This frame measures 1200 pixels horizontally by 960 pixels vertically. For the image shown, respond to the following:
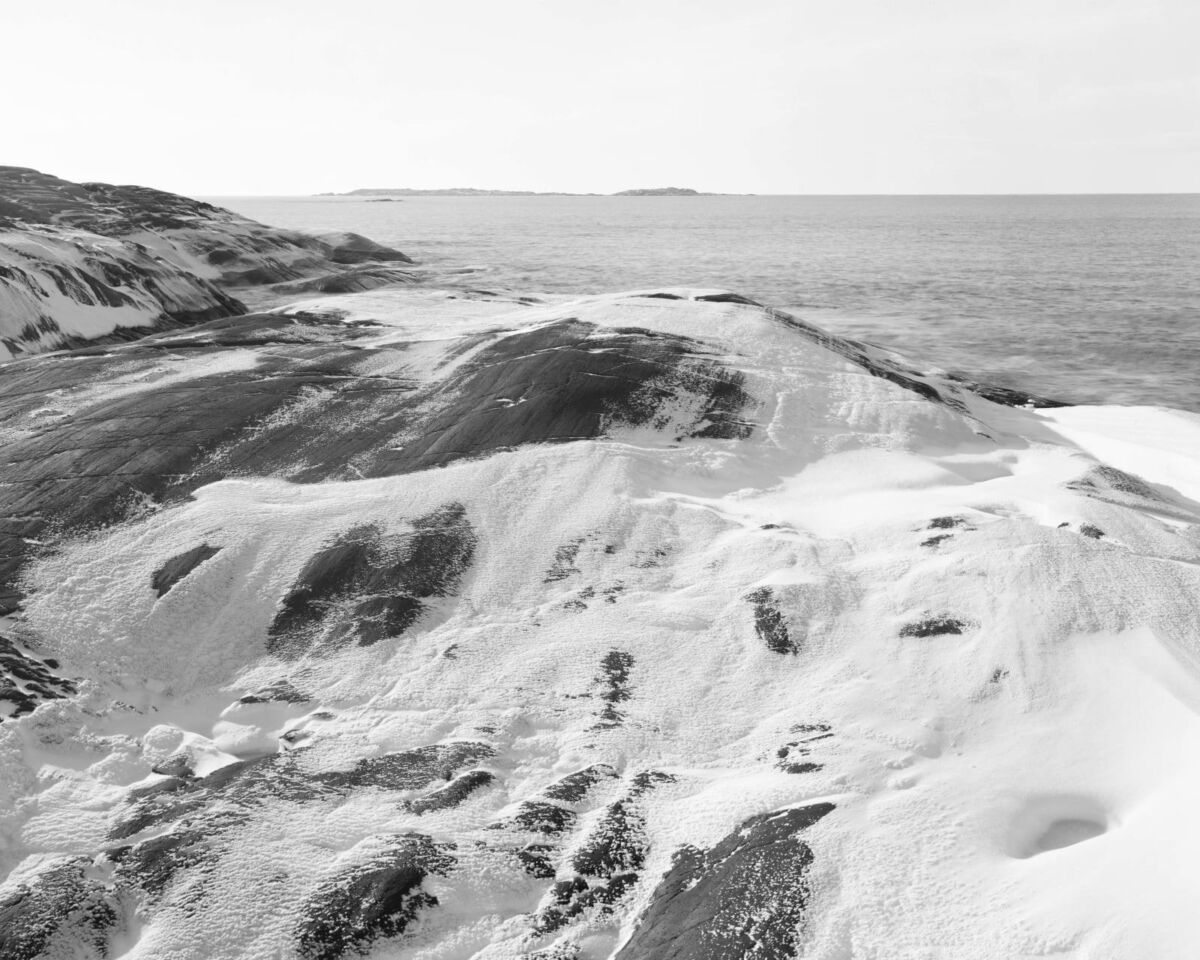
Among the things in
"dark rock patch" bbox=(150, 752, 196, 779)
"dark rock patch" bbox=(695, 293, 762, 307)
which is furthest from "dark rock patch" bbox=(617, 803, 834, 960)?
"dark rock patch" bbox=(695, 293, 762, 307)

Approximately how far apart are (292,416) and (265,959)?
687 centimetres

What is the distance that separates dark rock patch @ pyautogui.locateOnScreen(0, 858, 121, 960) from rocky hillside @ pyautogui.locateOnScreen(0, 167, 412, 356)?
43.7 ft

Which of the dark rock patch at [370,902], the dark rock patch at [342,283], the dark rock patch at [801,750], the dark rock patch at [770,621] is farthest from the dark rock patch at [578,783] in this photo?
the dark rock patch at [342,283]

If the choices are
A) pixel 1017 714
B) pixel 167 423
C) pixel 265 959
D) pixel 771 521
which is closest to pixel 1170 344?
pixel 771 521

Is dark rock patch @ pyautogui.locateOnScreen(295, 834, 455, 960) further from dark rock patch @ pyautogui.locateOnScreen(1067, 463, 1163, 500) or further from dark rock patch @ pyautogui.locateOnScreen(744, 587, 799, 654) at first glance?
dark rock patch @ pyautogui.locateOnScreen(1067, 463, 1163, 500)

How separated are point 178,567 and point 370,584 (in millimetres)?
1626

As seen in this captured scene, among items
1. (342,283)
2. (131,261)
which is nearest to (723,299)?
(131,261)

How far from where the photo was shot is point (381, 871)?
4754 millimetres

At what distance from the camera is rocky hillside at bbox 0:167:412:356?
17.0 meters

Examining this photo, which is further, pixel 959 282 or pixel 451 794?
pixel 959 282

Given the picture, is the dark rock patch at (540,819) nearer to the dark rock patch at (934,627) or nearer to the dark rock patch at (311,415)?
the dark rock patch at (311,415)

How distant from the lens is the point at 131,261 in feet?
69.2

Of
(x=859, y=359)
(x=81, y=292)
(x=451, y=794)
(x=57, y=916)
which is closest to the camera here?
(x=57, y=916)

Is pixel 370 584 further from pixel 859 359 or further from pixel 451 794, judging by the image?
pixel 859 359
